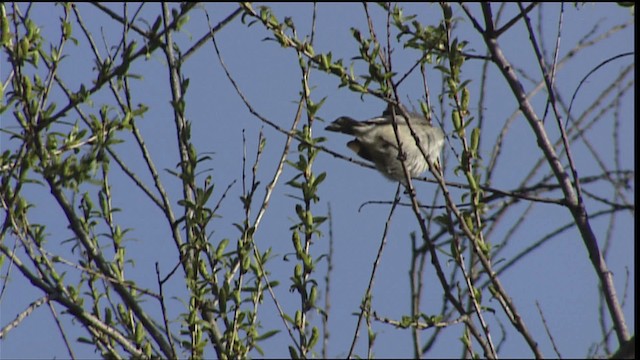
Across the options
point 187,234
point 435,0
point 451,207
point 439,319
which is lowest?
point 439,319

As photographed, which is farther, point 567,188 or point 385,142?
point 385,142

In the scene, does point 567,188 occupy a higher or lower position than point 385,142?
lower

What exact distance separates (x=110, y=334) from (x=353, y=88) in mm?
1219

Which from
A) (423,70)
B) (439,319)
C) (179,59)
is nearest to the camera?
(439,319)

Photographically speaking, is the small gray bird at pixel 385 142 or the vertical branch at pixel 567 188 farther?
the small gray bird at pixel 385 142

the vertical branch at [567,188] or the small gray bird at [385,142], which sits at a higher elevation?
the small gray bird at [385,142]

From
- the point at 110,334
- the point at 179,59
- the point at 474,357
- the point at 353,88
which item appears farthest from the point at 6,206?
the point at 474,357

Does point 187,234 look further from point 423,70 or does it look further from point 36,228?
point 423,70

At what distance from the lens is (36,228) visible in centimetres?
355

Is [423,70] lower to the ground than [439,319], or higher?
higher

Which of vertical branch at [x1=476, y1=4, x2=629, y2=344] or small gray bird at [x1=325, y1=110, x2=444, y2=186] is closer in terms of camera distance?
vertical branch at [x1=476, y1=4, x2=629, y2=344]

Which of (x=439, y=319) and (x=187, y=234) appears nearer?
(x=439, y=319)

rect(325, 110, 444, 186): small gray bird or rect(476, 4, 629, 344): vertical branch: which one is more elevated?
rect(325, 110, 444, 186): small gray bird

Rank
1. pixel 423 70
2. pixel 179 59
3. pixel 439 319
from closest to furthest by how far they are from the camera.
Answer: pixel 439 319 < pixel 423 70 < pixel 179 59
